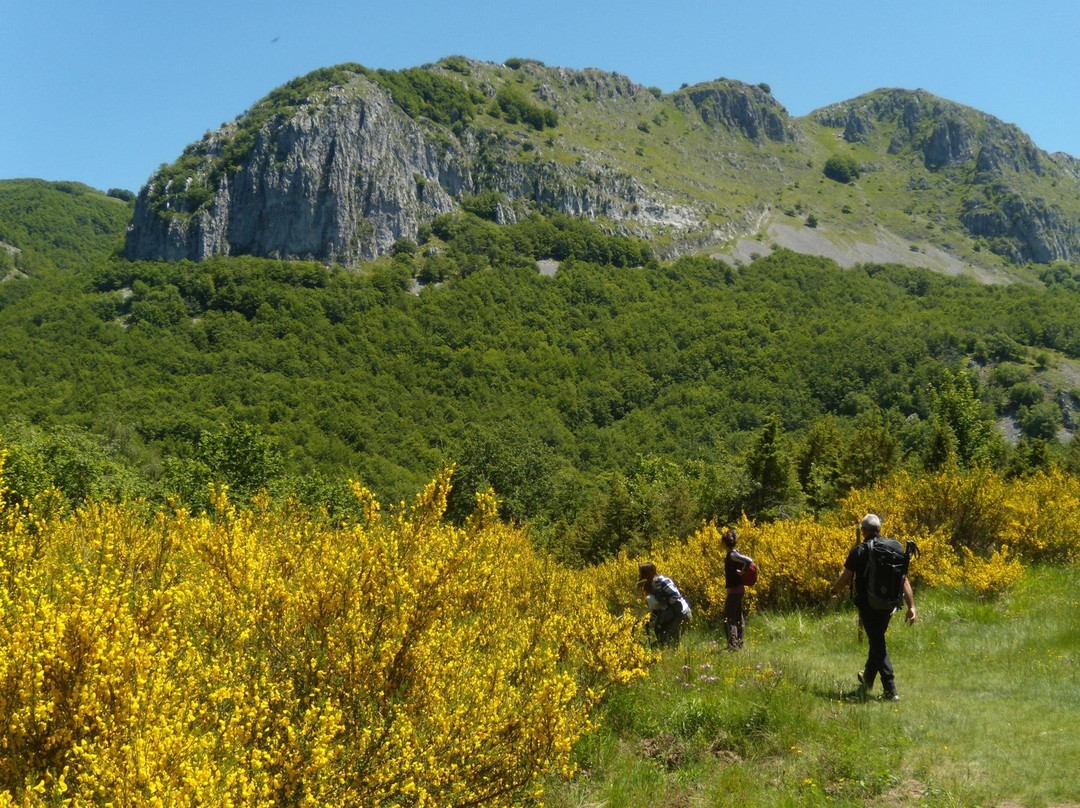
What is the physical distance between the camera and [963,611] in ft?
30.3

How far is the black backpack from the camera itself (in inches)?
251

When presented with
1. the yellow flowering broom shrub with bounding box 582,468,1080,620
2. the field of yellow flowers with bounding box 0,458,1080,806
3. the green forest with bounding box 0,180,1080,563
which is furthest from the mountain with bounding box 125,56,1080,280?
the field of yellow flowers with bounding box 0,458,1080,806

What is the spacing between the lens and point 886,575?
6.41 meters

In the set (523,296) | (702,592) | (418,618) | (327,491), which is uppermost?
(523,296)

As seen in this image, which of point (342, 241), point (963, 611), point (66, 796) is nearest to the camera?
point (66, 796)

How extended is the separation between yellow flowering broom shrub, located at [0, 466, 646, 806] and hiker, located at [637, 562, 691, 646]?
4.10 metres

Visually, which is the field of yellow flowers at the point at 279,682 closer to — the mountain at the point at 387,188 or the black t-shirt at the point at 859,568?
the black t-shirt at the point at 859,568

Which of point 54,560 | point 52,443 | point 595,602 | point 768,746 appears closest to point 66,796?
point 54,560

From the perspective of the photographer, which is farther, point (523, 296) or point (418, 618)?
point (523, 296)

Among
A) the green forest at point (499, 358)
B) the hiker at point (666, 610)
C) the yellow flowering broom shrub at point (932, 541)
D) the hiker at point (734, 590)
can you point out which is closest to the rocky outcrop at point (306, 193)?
the green forest at point (499, 358)

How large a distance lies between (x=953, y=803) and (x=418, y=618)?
3772 mm

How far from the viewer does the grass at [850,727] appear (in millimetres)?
4664

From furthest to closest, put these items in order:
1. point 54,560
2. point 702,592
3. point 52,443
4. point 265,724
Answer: point 52,443 < point 702,592 < point 54,560 < point 265,724

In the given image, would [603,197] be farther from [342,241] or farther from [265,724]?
[265,724]
